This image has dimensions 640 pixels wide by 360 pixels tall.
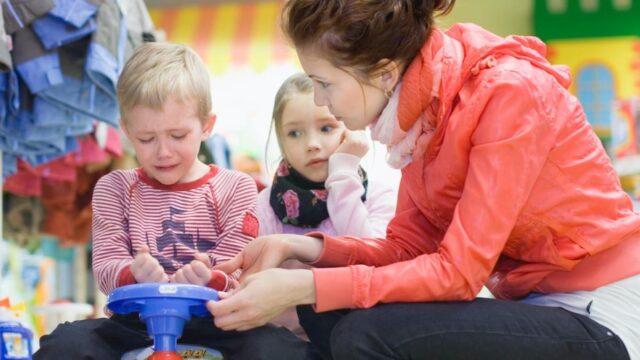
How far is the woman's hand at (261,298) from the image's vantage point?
1.22 m

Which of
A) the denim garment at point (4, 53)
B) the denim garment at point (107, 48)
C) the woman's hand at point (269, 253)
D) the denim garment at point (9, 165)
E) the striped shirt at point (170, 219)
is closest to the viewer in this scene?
→ the woman's hand at point (269, 253)

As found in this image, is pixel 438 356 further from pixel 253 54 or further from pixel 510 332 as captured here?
pixel 253 54

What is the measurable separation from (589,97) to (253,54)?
191 centimetres

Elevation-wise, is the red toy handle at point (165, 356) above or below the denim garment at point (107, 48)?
below

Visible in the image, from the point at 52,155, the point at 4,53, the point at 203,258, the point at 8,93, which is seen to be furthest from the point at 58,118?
the point at 203,258

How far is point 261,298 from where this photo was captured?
4.00ft

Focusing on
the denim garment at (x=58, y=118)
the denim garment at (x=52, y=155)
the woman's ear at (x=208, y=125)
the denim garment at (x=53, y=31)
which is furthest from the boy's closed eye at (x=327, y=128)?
the denim garment at (x=52, y=155)

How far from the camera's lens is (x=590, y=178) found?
1.33 meters

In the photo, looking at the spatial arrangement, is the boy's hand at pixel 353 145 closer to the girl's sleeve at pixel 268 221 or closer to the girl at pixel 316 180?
the girl at pixel 316 180

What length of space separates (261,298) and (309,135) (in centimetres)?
A: 77

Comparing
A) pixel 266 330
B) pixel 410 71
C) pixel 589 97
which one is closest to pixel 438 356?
pixel 266 330

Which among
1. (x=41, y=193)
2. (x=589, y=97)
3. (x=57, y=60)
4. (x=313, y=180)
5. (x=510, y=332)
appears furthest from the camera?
(x=589, y=97)

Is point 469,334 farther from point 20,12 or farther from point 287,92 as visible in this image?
point 20,12

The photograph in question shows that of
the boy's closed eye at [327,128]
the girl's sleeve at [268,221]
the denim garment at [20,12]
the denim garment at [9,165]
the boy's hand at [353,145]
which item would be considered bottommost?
the denim garment at [9,165]
